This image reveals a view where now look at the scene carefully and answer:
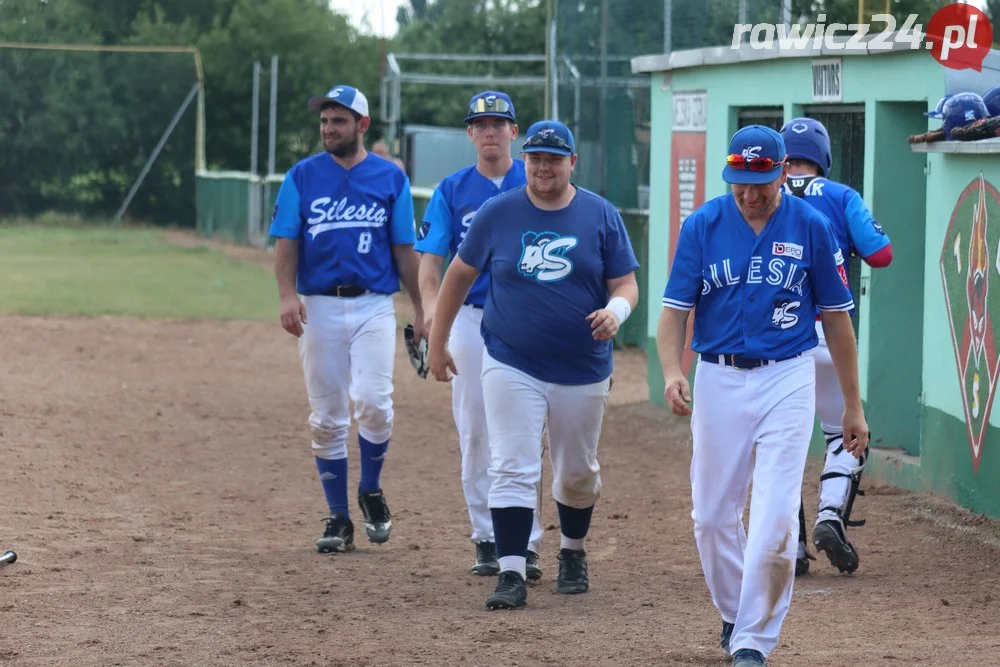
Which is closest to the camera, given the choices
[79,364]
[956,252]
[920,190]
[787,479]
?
[787,479]

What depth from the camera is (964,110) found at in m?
7.97

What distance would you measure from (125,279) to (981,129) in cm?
1755

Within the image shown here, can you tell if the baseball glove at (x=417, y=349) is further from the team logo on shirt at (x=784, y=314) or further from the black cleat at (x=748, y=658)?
the black cleat at (x=748, y=658)

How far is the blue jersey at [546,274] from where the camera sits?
20.1ft

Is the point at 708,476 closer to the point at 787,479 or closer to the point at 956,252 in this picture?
the point at 787,479

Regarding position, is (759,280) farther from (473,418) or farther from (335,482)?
(335,482)

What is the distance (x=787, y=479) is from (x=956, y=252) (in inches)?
144

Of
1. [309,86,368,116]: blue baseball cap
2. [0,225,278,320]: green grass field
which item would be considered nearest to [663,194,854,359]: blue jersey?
[309,86,368,116]: blue baseball cap

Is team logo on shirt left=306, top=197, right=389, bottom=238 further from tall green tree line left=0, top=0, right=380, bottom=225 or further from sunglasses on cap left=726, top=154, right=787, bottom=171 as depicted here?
tall green tree line left=0, top=0, right=380, bottom=225

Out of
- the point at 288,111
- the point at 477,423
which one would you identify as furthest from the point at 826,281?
the point at 288,111

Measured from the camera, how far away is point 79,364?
46.9ft

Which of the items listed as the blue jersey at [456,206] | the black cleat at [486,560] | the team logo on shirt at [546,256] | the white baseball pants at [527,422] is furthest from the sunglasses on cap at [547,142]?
the black cleat at [486,560]

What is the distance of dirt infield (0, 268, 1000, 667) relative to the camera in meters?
5.55

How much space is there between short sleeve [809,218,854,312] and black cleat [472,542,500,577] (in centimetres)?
235
